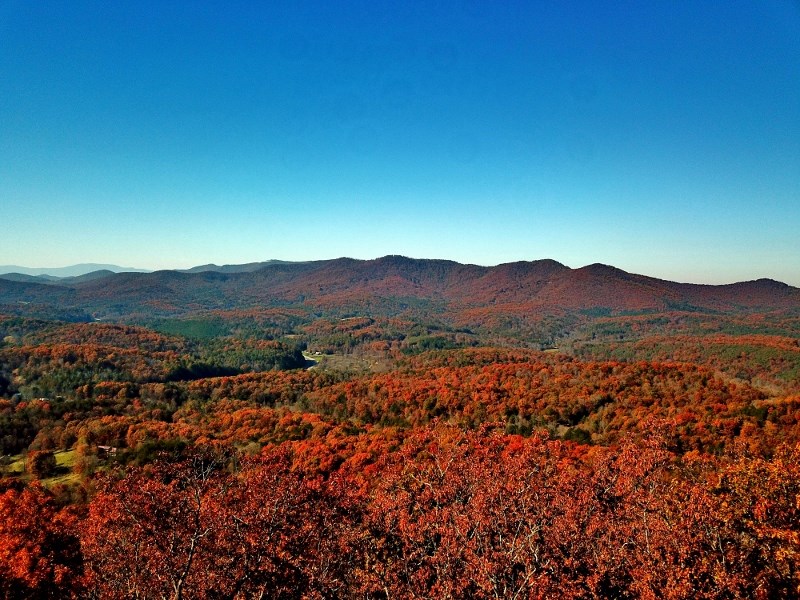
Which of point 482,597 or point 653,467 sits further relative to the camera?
point 653,467

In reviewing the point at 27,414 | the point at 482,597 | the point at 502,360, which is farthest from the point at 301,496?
the point at 502,360

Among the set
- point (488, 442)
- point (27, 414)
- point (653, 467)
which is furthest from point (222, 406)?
point (653, 467)

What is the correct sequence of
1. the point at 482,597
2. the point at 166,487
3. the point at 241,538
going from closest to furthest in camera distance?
the point at 482,597 → the point at 241,538 → the point at 166,487

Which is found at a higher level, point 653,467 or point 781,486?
point 781,486

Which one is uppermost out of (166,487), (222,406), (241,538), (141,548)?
(166,487)

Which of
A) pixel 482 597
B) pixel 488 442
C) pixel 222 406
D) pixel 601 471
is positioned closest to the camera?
pixel 482 597

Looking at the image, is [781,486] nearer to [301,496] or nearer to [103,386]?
[301,496]

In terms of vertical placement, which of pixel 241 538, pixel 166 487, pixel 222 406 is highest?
pixel 166 487

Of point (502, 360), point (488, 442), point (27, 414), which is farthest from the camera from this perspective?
point (502, 360)

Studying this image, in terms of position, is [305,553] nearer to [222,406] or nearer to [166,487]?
[166,487]

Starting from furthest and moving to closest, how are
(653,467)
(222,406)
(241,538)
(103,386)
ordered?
(103,386), (222,406), (653,467), (241,538)
